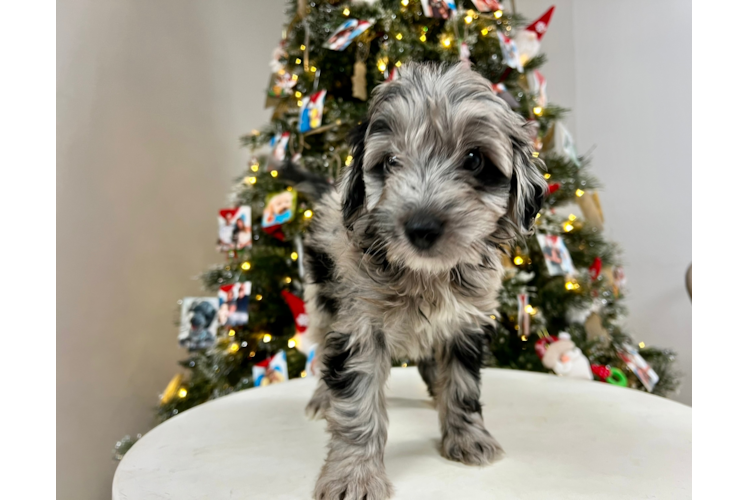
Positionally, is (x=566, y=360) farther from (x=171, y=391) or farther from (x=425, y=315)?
(x=171, y=391)

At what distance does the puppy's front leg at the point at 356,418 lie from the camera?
4.44ft

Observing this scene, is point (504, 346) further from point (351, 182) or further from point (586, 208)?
point (351, 182)

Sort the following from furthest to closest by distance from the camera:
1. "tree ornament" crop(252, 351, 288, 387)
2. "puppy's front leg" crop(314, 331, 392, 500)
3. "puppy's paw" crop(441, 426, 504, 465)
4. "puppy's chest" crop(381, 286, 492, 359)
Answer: "tree ornament" crop(252, 351, 288, 387) → "puppy's paw" crop(441, 426, 504, 465) → "puppy's chest" crop(381, 286, 492, 359) → "puppy's front leg" crop(314, 331, 392, 500)

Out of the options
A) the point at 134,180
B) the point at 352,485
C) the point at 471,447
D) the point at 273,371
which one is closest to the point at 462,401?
the point at 471,447

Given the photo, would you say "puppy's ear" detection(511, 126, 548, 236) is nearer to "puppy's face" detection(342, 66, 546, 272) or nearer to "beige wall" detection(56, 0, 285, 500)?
"puppy's face" detection(342, 66, 546, 272)

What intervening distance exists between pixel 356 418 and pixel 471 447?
449 mm

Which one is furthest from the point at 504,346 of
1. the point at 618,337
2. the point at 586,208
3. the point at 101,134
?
Result: the point at 101,134

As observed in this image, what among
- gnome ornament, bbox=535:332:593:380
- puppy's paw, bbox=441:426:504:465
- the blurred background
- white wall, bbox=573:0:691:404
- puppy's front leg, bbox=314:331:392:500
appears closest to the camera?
puppy's front leg, bbox=314:331:392:500

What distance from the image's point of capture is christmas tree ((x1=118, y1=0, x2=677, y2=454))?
3.24 metres

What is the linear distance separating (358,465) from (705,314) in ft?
3.57

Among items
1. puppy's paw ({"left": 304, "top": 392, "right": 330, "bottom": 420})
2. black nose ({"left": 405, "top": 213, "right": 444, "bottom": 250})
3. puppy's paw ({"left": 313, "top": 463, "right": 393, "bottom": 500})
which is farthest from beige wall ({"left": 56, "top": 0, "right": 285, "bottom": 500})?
black nose ({"left": 405, "top": 213, "right": 444, "bottom": 250})

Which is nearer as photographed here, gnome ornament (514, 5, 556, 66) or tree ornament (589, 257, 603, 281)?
tree ornament (589, 257, 603, 281)

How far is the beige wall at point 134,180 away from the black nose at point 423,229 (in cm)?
278
